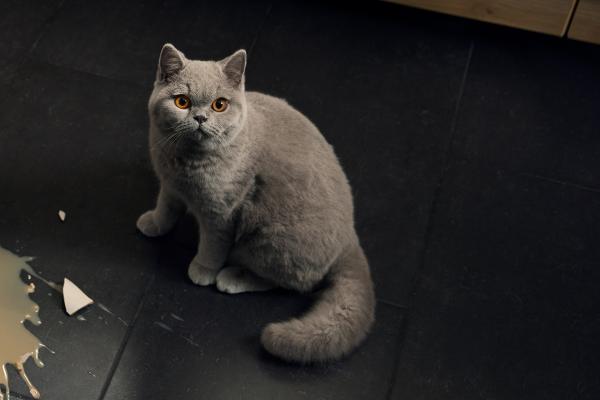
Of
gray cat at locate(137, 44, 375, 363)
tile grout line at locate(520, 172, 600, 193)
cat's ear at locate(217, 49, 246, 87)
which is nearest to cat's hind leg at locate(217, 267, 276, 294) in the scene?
gray cat at locate(137, 44, 375, 363)

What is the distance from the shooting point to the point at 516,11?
2.32m

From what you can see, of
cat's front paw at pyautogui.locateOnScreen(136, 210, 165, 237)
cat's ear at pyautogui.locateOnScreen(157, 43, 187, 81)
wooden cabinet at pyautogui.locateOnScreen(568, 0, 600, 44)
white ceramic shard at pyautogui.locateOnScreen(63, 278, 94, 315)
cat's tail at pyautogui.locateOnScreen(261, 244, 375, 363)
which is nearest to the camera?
cat's ear at pyautogui.locateOnScreen(157, 43, 187, 81)

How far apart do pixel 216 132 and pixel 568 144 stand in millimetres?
1117

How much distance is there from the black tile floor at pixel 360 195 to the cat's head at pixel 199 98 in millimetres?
443

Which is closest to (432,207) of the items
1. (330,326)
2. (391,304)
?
(391,304)

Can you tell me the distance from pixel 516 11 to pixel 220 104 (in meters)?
1.15

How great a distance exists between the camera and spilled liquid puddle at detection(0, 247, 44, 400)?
1726 millimetres

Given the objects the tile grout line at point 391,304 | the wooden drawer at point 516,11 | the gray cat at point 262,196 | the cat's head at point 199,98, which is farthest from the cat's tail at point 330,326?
the wooden drawer at point 516,11

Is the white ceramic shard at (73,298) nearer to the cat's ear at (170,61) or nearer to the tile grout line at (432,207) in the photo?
the cat's ear at (170,61)

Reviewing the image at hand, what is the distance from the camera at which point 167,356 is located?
5.82 feet

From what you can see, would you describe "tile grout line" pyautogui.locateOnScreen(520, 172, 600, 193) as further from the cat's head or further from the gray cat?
the cat's head

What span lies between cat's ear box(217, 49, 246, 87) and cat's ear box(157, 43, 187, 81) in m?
0.09

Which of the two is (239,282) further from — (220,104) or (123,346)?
(220,104)

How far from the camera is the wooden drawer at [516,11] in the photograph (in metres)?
2.28
